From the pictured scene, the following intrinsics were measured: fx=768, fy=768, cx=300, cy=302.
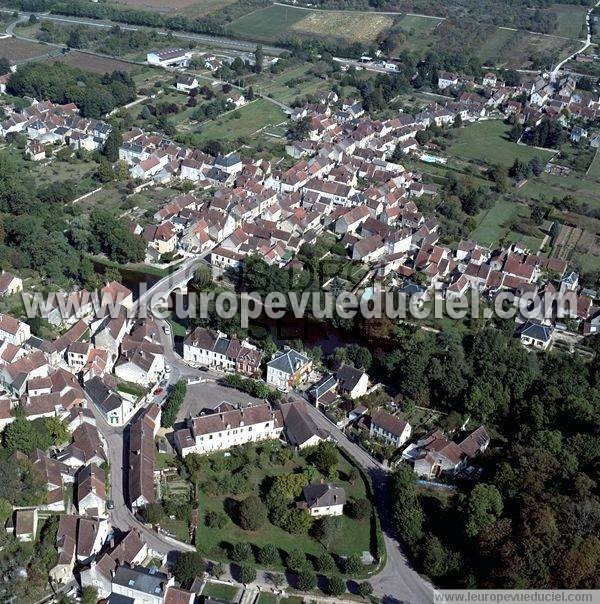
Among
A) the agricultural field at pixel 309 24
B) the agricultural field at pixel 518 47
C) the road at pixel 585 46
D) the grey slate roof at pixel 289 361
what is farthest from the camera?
the agricultural field at pixel 309 24

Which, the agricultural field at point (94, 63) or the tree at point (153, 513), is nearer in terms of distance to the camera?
the tree at point (153, 513)

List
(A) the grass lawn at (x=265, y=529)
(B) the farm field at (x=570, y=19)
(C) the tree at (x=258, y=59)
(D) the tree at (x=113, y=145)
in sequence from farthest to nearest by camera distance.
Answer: (B) the farm field at (x=570, y=19), (C) the tree at (x=258, y=59), (D) the tree at (x=113, y=145), (A) the grass lawn at (x=265, y=529)

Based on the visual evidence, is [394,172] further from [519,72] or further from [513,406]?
[519,72]

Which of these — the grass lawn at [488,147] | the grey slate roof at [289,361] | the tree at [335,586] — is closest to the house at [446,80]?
the grass lawn at [488,147]

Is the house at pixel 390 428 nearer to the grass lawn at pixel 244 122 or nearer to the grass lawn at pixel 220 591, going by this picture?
the grass lawn at pixel 220 591

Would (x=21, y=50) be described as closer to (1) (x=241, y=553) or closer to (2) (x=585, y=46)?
(2) (x=585, y=46)

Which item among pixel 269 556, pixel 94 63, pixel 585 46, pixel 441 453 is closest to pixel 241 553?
pixel 269 556
